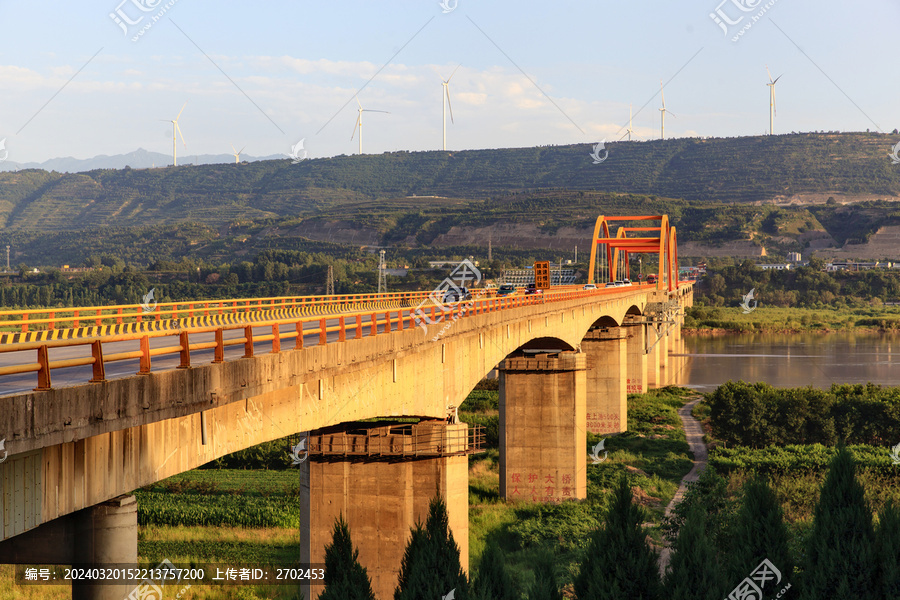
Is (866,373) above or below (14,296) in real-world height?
below

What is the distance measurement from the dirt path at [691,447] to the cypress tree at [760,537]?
10023 millimetres

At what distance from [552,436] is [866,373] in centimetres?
5240

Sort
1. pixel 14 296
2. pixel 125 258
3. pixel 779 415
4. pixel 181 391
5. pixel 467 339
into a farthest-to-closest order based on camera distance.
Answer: pixel 125 258, pixel 14 296, pixel 779 415, pixel 467 339, pixel 181 391

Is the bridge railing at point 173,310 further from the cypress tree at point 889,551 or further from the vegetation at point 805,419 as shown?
the vegetation at point 805,419

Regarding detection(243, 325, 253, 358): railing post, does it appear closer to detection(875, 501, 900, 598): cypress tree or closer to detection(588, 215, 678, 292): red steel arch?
detection(875, 501, 900, 598): cypress tree

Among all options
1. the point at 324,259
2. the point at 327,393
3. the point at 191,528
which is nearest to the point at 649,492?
the point at 191,528

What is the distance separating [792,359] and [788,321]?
42.3 m

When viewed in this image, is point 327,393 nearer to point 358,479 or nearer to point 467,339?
point 358,479

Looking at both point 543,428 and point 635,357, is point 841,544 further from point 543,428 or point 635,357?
point 635,357

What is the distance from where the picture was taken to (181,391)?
11742mm

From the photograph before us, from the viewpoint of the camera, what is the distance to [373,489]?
77.9ft

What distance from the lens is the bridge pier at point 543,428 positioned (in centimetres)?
4041

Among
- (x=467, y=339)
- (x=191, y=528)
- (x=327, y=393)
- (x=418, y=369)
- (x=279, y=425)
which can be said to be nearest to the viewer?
(x=279, y=425)

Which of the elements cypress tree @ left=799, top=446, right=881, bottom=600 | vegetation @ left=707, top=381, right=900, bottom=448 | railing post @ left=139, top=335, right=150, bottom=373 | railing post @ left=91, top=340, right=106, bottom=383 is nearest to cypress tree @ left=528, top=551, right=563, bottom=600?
cypress tree @ left=799, top=446, right=881, bottom=600
